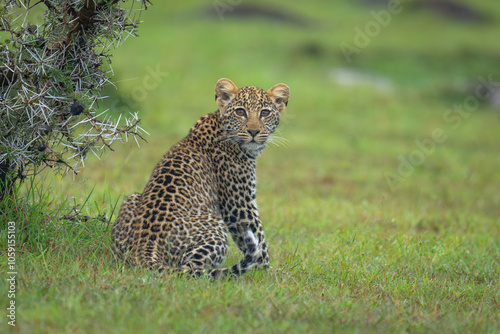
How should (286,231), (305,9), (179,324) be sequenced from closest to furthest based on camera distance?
(179,324), (286,231), (305,9)

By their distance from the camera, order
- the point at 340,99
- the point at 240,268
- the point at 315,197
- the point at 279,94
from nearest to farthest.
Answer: the point at 240,268
the point at 279,94
the point at 315,197
the point at 340,99

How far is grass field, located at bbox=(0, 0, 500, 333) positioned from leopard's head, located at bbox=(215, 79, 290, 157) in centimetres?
112

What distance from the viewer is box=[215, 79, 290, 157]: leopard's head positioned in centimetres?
600

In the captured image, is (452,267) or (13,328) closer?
(13,328)

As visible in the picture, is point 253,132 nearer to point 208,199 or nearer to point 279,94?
point 279,94

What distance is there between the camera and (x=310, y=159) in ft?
44.2

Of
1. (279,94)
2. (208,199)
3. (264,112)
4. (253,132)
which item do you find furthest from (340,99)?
(208,199)

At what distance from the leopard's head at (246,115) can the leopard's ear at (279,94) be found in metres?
0.08

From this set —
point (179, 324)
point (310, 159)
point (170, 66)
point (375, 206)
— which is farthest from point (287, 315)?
point (170, 66)

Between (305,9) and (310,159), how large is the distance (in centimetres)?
2182

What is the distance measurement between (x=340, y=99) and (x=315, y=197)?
9.29 m

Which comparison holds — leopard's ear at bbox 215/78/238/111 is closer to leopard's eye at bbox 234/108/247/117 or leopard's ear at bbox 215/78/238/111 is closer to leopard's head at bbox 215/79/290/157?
leopard's head at bbox 215/79/290/157

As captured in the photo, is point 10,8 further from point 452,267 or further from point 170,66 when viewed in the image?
point 170,66

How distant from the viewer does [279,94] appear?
6.34 m
